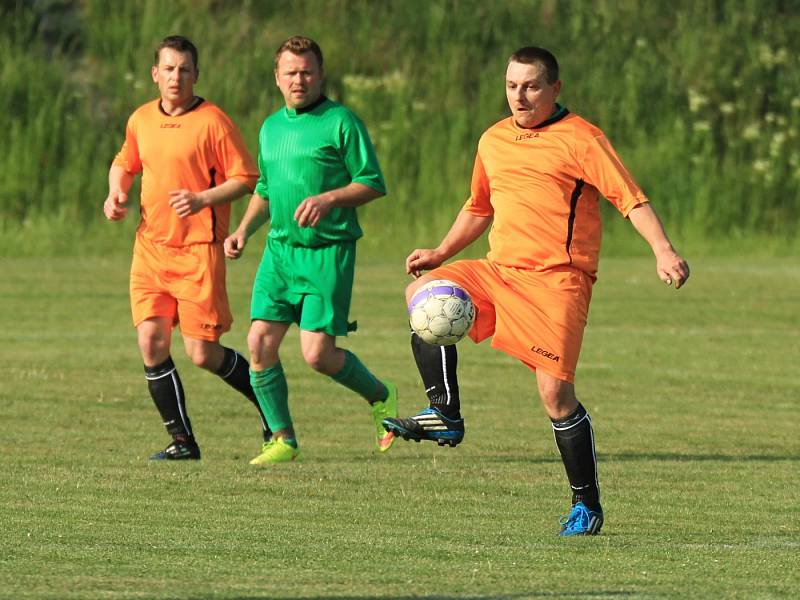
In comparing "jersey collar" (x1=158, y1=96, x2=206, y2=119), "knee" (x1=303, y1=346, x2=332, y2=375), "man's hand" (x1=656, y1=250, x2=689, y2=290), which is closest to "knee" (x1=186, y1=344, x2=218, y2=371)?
"knee" (x1=303, y1=346, x2=332, y2=375)

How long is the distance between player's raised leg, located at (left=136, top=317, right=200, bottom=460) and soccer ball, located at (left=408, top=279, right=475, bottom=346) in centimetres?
276

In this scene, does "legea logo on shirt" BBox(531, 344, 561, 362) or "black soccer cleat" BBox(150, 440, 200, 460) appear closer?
"legea logo on shirt" BBox(531, 344, 561, 362)

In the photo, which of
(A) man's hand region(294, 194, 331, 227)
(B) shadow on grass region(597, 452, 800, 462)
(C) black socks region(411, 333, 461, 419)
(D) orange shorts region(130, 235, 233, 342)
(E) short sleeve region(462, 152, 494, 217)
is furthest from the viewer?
(B) shadow on grass region(597, 452, 800, 462)

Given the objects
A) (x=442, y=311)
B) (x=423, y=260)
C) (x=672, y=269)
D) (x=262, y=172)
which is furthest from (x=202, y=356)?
(x=672, y=269)

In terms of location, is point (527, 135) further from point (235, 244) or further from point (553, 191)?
point (235, 244)

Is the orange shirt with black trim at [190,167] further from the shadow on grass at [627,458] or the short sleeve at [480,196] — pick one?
the short sleeve at [480,196]

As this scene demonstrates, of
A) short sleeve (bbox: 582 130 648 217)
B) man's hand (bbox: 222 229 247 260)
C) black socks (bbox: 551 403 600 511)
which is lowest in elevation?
black socks (bbox: 551 403 600 511)

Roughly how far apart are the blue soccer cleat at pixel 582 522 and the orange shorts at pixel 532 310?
1.79 feet

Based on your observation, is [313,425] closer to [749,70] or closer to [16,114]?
[16,114]

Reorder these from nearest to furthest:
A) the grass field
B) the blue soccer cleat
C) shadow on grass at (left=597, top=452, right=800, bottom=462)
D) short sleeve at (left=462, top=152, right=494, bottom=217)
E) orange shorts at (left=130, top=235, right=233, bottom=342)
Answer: the grass field
the blue soccer cleat
short sleeve at (left=462, top=152, right=494, bottom=217)
orange shorts at (left=130, top=235, right=233, bottom=342)
shadow on grass at (left=597, top=452, right=800, bottom=462)

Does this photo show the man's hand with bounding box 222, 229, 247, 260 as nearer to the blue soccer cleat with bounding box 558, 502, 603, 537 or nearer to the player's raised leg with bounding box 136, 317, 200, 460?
the player's raised leg with bounding box 136, 317, 200, 460

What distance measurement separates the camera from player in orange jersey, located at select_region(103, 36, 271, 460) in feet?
35.6

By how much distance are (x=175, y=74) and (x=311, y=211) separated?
1375 mm

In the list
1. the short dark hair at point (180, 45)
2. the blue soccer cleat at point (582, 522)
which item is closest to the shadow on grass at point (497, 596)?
the blue soccer cleat at point (582, 522)
